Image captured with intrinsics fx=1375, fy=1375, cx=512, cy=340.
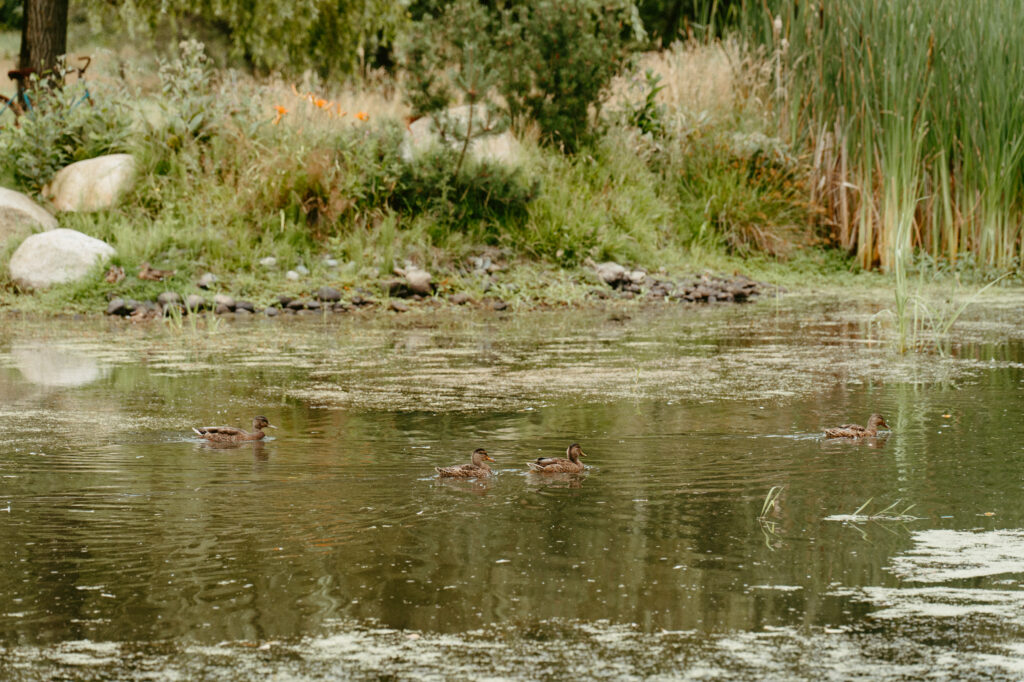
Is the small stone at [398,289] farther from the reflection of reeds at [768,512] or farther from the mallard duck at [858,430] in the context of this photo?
the reflection of reeds at [768,512]

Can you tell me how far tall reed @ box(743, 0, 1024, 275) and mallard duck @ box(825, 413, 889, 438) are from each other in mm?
8214

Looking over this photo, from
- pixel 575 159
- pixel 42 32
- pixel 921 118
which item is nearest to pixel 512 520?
pixel 921 118

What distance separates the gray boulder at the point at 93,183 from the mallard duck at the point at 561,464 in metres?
10.2

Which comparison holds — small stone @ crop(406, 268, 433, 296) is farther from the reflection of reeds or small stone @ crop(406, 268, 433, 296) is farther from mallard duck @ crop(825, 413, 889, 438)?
the reflection of reeds

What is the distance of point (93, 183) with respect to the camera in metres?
15.0

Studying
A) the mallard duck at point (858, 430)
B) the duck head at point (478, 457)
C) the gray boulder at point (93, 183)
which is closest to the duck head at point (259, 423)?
the duck head at point (478, 457)

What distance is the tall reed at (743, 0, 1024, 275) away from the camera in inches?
596

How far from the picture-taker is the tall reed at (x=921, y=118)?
15148mm

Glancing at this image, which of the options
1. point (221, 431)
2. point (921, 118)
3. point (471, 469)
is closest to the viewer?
point (471, 469)

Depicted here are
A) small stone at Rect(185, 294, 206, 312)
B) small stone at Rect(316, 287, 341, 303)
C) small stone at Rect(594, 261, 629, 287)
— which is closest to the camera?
small stone at Rect(185, 294, 206, 312)

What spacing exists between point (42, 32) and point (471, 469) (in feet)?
48.4

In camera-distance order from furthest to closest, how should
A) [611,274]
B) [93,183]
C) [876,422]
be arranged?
1. [93,183]
2. [611,274]
3. [876,422]

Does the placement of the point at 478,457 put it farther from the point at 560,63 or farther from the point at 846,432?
the point at 560,63

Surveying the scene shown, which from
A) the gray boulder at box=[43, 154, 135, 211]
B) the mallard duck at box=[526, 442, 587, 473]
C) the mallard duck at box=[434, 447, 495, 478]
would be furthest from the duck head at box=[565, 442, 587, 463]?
the gray boulder at box=[43, 154, 135, 211]
